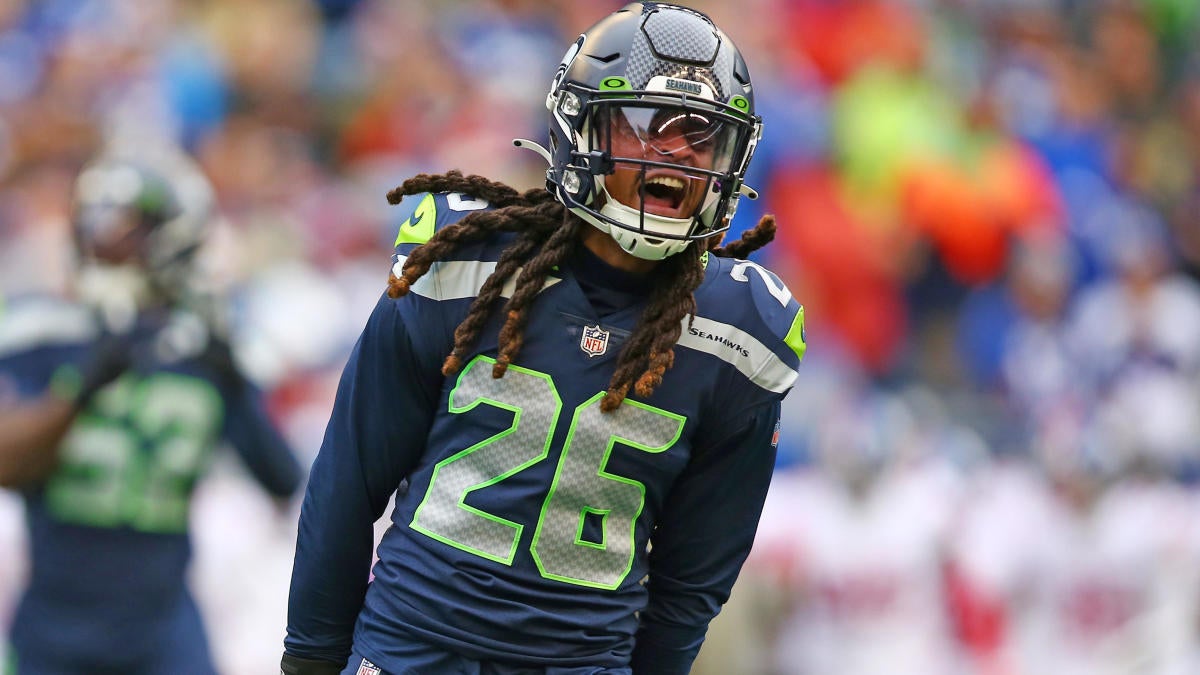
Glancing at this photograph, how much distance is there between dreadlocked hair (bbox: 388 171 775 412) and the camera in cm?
296

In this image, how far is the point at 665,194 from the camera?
9.87ft

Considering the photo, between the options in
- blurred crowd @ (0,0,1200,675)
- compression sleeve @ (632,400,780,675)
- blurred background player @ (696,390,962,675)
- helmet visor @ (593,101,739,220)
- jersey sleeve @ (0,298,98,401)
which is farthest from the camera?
blurred background player @ (696,390,962,675)

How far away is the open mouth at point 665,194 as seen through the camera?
9.71ft

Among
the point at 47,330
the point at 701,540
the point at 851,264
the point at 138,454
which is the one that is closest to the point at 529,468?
the point at 701,540

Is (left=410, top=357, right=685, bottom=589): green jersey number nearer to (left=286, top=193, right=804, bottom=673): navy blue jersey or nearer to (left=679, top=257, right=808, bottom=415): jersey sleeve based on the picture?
(left=286, top=193, right=804, bottom=673): navy blue jersey

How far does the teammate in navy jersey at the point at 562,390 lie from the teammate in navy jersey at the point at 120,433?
6.35 feet

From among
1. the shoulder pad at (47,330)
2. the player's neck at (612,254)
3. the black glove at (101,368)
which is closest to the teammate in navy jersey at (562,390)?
the player's neck at (612,254)

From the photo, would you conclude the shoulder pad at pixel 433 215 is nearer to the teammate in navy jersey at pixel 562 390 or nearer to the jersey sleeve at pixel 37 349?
the teammate in navy jersey at pixel 562 390

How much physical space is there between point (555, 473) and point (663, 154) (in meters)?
0.61

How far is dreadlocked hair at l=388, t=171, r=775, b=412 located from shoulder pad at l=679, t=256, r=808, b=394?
0.05 metres

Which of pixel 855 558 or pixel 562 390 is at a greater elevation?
pixel 855 558

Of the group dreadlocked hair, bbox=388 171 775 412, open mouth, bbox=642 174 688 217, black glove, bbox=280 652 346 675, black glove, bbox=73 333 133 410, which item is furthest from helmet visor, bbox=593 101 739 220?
black glove, bbox=73 333 133 410

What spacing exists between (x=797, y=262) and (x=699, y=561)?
227 inches

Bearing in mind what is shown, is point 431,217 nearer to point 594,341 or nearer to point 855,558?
point 594,341
